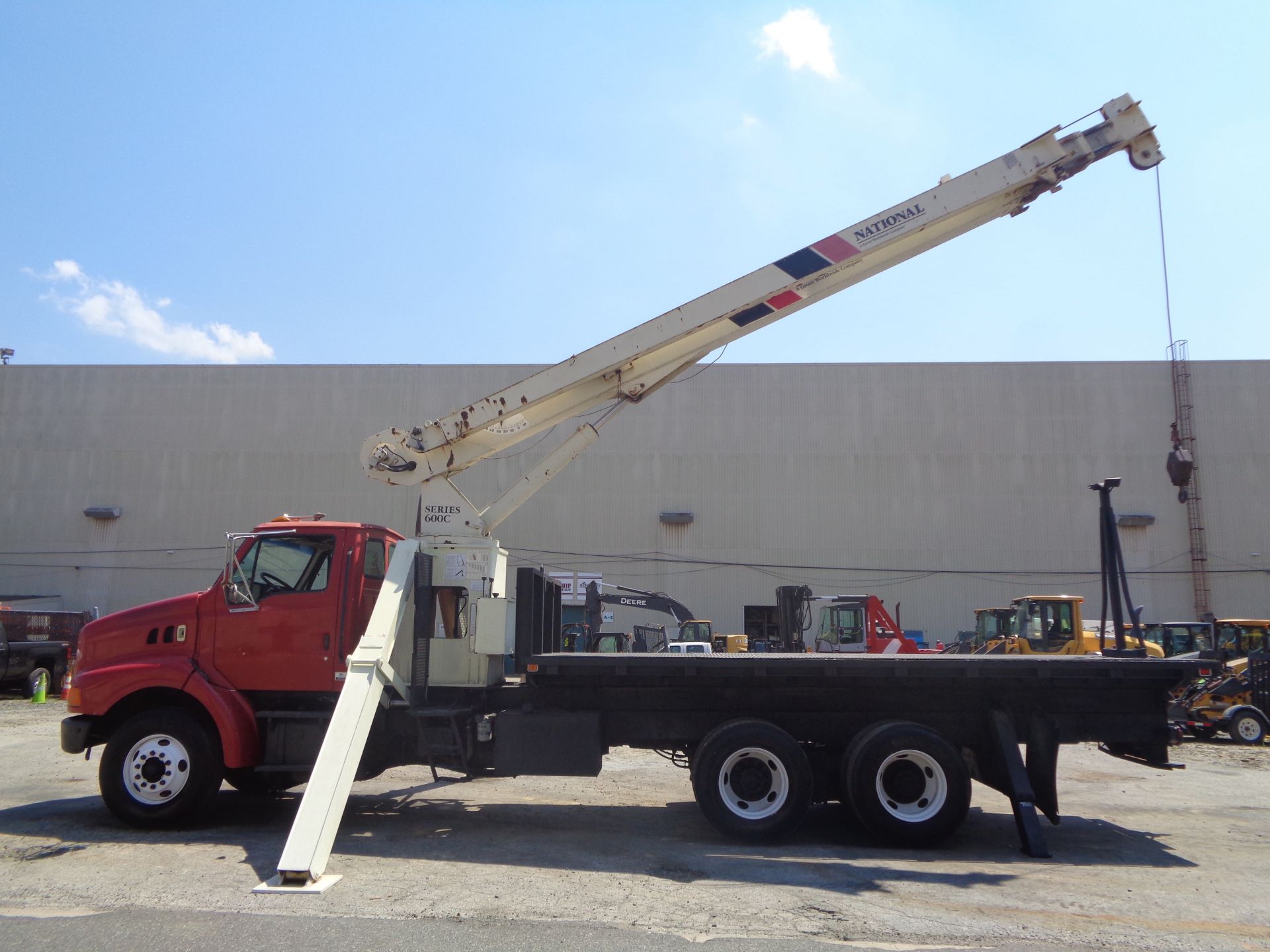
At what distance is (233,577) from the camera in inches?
320

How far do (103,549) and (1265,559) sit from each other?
156ft

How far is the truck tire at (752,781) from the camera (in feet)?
24.6

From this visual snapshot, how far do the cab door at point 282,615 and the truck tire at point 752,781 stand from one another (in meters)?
3.50

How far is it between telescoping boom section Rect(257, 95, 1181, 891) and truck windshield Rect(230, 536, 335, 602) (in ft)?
2.27

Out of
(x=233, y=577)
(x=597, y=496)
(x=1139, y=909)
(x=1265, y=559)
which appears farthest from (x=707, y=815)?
(x=1265, y=559)

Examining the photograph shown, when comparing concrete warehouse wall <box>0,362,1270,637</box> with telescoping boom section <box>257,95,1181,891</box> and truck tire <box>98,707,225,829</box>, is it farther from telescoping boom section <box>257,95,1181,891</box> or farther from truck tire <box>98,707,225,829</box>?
truck tire <box>98,707,225,829</box>

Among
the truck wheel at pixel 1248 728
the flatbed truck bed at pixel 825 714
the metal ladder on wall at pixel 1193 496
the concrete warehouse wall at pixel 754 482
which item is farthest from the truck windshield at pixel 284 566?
the metal ladder on wall at pixel 1193 496

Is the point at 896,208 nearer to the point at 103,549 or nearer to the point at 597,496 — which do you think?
the point at 597,496

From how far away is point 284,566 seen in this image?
820cm

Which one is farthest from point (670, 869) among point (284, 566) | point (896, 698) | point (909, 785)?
point (284, 566)

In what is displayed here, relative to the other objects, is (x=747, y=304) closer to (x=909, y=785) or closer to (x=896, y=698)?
(x=896, y=698)

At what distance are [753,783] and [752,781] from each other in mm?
23

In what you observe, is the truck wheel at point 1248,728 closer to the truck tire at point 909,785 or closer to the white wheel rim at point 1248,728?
the white wheel rim at point 1248,728

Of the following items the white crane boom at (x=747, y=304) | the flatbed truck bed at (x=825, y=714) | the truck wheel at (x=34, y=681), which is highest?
the white crane boom at (x=747, y=304)
